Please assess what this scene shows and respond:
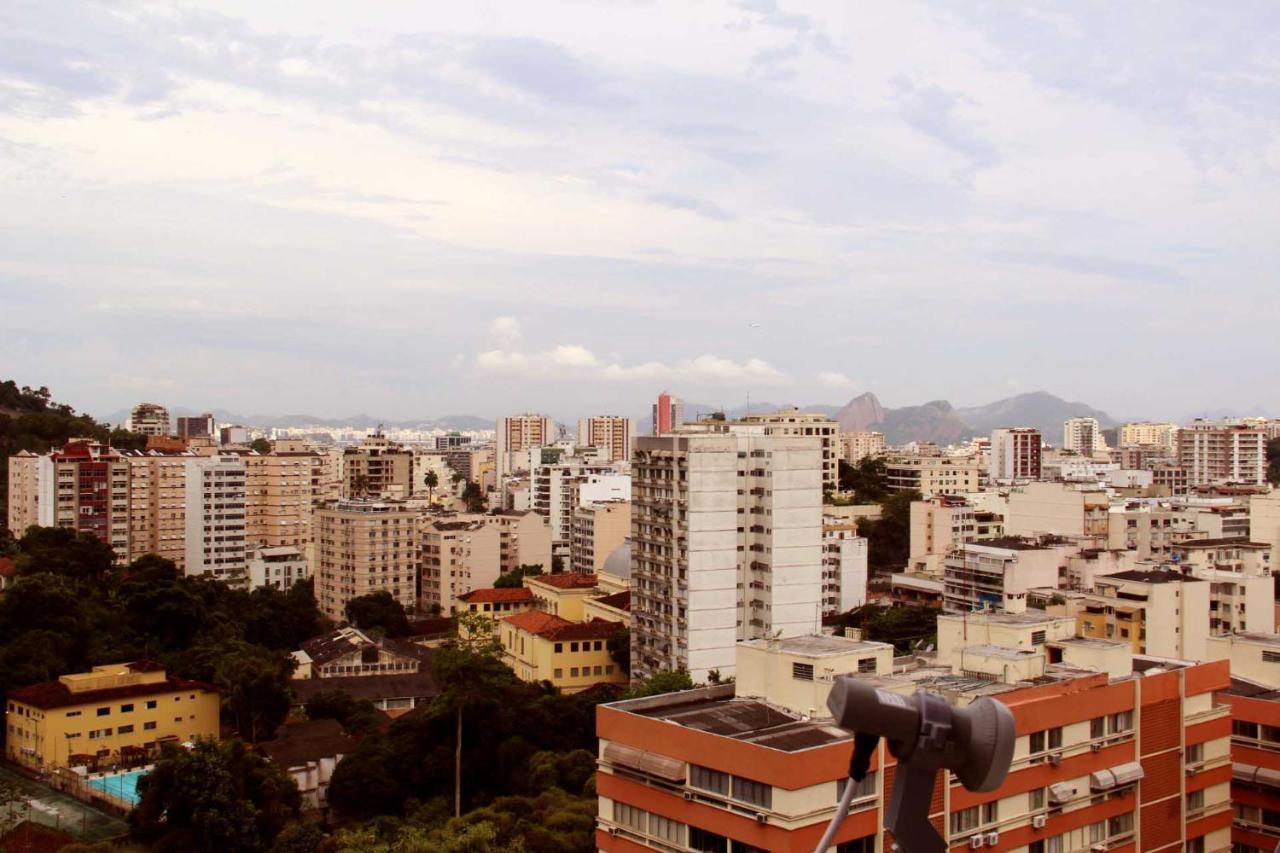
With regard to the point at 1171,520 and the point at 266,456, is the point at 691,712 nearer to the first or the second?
the point at 1171,520

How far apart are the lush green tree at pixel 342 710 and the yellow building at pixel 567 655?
3.52 metres

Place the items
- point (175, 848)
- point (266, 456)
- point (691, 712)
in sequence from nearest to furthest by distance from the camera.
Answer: point (691, 712)
point (175, 848)
point (266, 456)

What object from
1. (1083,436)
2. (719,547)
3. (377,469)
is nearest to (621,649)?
(719,547)

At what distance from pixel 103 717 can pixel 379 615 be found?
11.9 meters

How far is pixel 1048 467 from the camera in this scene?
210ft

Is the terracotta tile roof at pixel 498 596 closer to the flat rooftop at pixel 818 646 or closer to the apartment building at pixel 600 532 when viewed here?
the apartment building at pixel 600 532

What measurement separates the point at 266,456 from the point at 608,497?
37.9ft

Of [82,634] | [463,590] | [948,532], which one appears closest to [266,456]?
[463,590]

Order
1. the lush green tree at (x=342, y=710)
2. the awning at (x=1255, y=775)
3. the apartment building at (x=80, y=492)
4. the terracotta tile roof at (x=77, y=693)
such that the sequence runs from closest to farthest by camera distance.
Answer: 1. the awning at (x=1255, y=775)
2. the terracotta tile roof at (x=77, y=693)
3. the lush green tree at (x=342, y=710)
4. the apartment building at (x=80, y=492)

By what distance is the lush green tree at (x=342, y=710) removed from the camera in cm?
2050

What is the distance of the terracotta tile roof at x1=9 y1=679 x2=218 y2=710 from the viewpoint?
1817 cm

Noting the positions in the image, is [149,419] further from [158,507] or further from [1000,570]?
[1000,570]

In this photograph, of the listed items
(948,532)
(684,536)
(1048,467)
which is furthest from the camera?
(1048,467)

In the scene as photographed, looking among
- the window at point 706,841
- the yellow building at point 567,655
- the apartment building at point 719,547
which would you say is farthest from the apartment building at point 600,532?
the window at point 706,841
